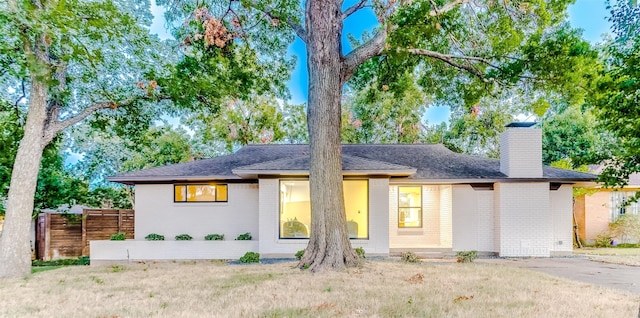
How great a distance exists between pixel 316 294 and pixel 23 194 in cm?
778

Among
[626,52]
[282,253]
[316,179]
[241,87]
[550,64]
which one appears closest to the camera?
[626,52]

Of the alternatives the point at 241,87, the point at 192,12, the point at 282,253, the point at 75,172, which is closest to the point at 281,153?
the point at 241,87

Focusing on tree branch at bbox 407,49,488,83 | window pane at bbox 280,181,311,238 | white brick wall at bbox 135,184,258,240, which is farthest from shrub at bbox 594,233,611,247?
white brick wall at bbox 135,184,258,240

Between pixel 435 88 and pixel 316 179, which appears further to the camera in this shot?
pixel 435 88

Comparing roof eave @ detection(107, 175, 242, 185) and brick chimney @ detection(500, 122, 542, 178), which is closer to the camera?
brick chimney @ detection(500, 122, 542, 178)

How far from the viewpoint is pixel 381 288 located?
6895 mm

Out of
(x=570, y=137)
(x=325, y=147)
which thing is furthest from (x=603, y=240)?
(x=325, y=147)

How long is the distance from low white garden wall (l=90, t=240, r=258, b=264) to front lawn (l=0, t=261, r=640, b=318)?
9.42 feet

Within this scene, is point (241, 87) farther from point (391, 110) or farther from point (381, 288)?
point (391, 110)

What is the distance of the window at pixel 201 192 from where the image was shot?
44.9ft

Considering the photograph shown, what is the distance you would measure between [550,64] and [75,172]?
23231 mm

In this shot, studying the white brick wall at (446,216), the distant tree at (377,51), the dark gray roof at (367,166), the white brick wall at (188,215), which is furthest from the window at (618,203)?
the white brick wall at (188,215)

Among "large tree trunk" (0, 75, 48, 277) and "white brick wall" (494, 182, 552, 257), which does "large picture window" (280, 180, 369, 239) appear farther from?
"large tree trunk" (0, 75, 48, 277)

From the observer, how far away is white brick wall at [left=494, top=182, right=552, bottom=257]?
12.7m
